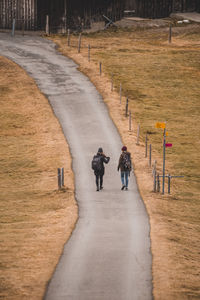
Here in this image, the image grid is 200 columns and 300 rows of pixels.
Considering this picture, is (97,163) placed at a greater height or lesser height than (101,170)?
greater

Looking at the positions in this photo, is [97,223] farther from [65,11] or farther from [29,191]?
[65,11]

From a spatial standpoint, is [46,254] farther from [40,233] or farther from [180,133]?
[180,133]

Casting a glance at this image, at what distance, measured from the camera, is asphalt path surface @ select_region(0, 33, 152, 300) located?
18.1 meters

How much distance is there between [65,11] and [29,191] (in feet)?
139

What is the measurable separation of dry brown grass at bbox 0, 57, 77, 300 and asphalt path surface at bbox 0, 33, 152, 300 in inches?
19.2

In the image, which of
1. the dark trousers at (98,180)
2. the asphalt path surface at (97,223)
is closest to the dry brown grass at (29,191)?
the asphalt path surface at (97,223)

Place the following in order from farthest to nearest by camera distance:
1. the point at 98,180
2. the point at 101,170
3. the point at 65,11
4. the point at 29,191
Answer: the point at 65,11, the point at 29,191, the point at 98,180, the point at 101,170

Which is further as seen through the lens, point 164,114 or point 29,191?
point 164,114

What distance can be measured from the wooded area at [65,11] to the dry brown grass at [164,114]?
2083 mm

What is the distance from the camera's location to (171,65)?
203ft

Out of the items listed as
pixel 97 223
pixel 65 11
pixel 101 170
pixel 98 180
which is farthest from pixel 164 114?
pixel 65 11

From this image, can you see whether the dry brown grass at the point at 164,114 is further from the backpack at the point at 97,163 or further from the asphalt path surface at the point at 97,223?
the backpack at the point at 97,163

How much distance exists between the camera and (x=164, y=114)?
48281mm

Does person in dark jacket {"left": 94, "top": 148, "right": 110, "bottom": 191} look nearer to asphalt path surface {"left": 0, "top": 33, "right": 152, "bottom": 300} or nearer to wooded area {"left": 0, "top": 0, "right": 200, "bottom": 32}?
asphalt path surface {"left": 0, "top": 33, "right": 152, "bottom": 300}
